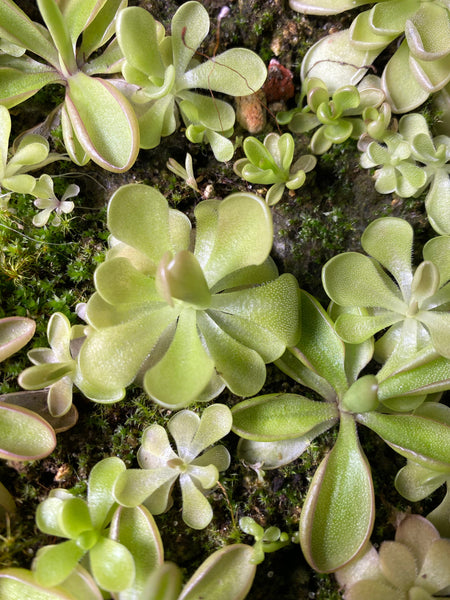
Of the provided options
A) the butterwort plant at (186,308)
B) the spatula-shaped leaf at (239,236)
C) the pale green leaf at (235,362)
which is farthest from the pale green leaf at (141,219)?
the pale green leaf at (235,362)

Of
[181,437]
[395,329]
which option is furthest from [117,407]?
[395,329]

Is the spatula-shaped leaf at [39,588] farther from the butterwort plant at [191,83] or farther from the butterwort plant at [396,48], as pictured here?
the butterwort plant at [396,48]

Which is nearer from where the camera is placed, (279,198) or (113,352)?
(113,352)

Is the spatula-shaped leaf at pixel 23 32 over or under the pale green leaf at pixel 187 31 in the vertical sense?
under

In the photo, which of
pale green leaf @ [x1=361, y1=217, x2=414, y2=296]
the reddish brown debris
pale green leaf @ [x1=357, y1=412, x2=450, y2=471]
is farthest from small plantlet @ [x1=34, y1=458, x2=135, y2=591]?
the reddish brown debris

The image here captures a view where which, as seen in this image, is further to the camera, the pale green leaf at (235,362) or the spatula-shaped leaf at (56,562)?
the pale green leaf at (235,362)

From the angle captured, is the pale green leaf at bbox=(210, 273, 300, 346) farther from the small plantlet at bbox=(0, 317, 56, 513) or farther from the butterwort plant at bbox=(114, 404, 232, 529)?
the small plantlet at bbox=(0, 317, 56, 513)

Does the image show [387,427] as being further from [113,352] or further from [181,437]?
[113,352]
